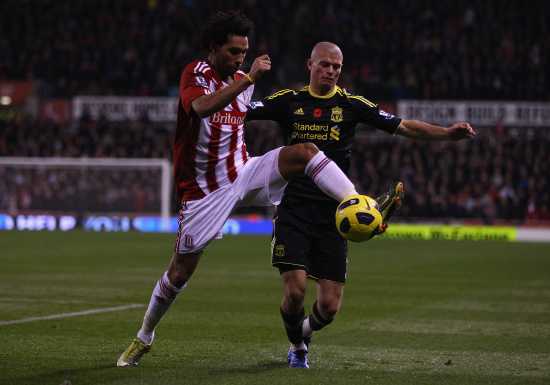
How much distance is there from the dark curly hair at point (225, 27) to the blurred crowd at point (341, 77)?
20.2 meters

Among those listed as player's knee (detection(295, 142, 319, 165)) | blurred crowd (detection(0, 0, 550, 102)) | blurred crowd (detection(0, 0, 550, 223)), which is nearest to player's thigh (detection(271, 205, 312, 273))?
player's knee (detection(295, 142, 319, 165))

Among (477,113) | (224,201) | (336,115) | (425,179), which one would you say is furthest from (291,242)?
(477,113)

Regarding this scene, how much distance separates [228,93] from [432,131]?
190 cm

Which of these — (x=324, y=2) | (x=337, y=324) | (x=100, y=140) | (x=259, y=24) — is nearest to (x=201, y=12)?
(x=259, y=24)

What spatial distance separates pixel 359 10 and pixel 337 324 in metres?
25.6

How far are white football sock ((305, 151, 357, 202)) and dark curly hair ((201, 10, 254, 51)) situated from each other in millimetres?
1063

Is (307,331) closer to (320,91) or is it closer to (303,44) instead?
(320,91)

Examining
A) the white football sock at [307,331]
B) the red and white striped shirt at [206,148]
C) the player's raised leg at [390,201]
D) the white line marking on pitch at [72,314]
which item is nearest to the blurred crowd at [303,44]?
the white line marking on pitch at [72,314]

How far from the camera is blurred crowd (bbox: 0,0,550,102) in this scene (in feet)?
95.0

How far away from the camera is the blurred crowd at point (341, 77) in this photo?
26078mm

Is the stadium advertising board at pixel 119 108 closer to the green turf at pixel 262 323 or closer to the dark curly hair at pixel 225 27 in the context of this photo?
the green turf at pixel 262 323

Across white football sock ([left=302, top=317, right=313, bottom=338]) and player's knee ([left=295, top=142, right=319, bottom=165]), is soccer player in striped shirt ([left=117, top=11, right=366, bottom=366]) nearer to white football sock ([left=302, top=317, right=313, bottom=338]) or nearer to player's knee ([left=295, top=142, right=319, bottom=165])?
player's knee ([left=295, top=142, right=319, bottom=165])

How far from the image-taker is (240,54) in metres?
5.63

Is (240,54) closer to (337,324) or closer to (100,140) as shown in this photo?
(337,324)
